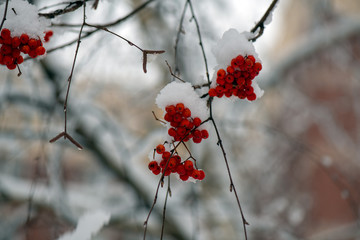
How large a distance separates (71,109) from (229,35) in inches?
78.9

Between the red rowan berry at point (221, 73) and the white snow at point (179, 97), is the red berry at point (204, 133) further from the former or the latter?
the red rowan berry at point (221, 73)

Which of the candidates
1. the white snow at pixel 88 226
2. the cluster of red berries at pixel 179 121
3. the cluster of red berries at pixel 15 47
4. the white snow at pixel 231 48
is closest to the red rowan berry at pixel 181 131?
the cluster of red berries at pixel 179 121

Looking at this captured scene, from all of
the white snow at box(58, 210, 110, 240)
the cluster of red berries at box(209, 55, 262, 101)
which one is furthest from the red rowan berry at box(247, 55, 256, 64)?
the white snow at box(58, 210, 110, 240)

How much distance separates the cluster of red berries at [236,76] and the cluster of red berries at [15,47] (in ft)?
1.75

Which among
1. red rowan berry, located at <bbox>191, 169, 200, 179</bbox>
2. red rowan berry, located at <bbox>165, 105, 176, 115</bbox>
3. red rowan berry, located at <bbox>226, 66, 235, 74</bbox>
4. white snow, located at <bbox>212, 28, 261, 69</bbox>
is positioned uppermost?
white snow, located at <bbox>212, 28, 261, 69</bbox>

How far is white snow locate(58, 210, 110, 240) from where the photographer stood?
113cm

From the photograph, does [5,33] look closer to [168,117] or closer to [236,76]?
[168,117]

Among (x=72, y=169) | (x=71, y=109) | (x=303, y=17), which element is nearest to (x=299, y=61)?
(x=71, y=109)

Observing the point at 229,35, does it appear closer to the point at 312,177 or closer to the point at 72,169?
the point at 312,177

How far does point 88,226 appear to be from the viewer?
3.92 ft

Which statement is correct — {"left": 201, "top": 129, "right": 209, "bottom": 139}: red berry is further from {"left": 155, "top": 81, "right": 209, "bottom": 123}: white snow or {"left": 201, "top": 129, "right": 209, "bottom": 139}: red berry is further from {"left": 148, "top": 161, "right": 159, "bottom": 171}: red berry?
{"left": 148, "top": 161, "right": 159, "bottom": 171}: red berry

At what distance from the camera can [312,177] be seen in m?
8.12

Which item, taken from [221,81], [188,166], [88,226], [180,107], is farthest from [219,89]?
[88,226]

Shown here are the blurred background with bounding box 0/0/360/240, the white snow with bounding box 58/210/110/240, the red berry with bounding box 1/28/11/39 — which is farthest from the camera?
the blurred background with bounding box 0/0/360/240
